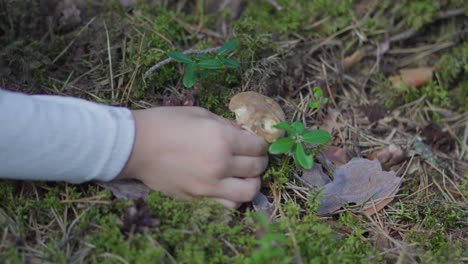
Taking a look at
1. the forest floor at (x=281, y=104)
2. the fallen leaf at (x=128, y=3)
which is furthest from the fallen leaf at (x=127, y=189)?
the fallen leaf at (x=128, y=3)

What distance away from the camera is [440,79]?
3498mm

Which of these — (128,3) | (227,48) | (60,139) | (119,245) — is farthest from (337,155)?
(128,3)

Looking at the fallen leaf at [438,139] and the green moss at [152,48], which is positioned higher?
the green moss at [152,48]

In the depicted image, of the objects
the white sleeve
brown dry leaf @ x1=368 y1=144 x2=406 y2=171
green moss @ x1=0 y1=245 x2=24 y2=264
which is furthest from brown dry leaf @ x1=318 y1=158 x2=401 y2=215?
green moss @ x1=0 y1=245 x2=24 y2=264

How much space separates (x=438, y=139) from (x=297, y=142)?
4.22 feet

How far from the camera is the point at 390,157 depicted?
3008 mm

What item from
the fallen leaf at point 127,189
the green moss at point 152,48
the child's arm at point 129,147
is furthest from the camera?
the green moss at point 152,48

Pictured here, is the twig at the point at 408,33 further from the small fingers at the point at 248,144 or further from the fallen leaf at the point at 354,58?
the small fingers at the point at 248,144

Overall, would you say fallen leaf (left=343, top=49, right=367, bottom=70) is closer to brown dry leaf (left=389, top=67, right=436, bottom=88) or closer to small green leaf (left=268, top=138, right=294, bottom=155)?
brown dry leaf (left=389, top=67, right=436, bottom=88)

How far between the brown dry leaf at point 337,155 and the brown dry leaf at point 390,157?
175mm

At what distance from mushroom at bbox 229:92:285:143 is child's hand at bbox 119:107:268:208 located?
6 cm

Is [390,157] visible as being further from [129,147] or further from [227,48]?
[129,147]

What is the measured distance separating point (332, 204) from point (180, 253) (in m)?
0.86

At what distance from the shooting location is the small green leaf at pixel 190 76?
105 inches
